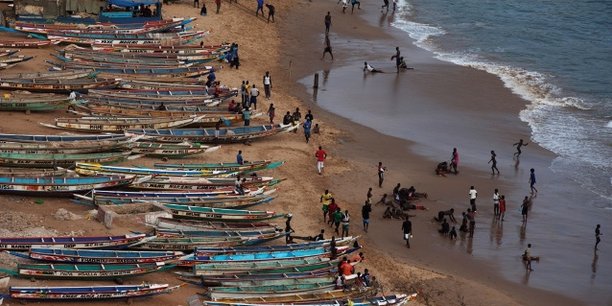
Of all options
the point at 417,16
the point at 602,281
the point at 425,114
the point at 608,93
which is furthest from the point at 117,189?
the point at 417,16

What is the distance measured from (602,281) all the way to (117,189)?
14911 mm

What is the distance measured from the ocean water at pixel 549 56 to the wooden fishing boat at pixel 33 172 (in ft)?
62.4

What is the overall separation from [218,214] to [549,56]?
33083 mm

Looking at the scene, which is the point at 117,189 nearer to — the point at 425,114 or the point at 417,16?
the point at 425,114

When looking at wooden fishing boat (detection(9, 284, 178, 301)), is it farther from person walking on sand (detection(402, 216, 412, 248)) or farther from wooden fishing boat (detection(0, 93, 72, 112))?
wooden fishing boat (detection(0, 93, 72, 112))

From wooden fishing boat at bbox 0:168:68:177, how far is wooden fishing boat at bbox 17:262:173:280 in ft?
21.5

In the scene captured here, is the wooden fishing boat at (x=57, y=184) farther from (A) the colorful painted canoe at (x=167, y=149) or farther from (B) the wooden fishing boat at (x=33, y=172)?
(A) the colorful painted canoe at (x=167, y=149)

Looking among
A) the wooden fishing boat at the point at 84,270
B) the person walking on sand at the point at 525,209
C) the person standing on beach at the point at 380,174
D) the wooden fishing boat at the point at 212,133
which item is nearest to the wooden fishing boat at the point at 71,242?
the wooden fishing boat at the point at 84,270

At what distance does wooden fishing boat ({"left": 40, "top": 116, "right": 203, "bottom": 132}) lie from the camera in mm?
38531

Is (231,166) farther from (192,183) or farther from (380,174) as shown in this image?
(380,174)

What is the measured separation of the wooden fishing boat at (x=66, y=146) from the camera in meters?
33.6

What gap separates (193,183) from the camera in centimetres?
3375

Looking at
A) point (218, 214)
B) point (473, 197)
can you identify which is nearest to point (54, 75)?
point (218, 214)

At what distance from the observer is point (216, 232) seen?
1190 inches
